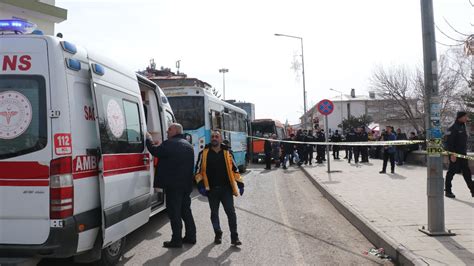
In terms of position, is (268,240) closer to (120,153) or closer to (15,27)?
(120,153)

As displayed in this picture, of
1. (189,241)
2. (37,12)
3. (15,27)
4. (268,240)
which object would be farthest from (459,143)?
(37,12)

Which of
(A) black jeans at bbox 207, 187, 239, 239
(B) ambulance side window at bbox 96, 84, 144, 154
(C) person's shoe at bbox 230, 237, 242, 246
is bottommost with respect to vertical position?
(C) person's shoe at bbox 230, 237, 242, 246

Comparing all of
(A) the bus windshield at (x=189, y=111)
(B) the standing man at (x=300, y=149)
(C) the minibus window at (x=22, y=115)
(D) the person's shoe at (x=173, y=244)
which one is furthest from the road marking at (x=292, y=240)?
(B) the standing man at (x=300, y=149)

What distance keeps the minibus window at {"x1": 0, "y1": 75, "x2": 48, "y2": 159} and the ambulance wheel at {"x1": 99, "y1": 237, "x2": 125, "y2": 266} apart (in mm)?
1714

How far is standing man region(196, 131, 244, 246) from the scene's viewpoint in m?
6.74

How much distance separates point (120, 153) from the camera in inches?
209

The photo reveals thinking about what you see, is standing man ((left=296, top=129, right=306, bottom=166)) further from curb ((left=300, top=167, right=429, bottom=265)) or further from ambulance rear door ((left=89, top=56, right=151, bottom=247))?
ambulance rear door ((left=89, top=56, right=151, bottom=247))

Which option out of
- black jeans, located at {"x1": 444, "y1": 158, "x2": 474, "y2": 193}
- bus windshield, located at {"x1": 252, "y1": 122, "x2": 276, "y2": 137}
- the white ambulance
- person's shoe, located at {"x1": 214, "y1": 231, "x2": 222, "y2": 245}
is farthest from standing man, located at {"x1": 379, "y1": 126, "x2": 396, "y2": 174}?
the white ambulance

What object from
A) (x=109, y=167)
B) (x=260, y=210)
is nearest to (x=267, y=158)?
(x=260, y=210)

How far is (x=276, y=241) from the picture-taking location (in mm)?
6934

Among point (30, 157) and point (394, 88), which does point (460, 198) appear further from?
point (394, 88)

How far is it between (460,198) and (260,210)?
4.28 meters

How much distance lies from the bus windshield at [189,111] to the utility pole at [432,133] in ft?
27.8

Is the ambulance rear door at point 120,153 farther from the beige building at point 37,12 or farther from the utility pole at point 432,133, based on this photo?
the beige building at point 37,12
